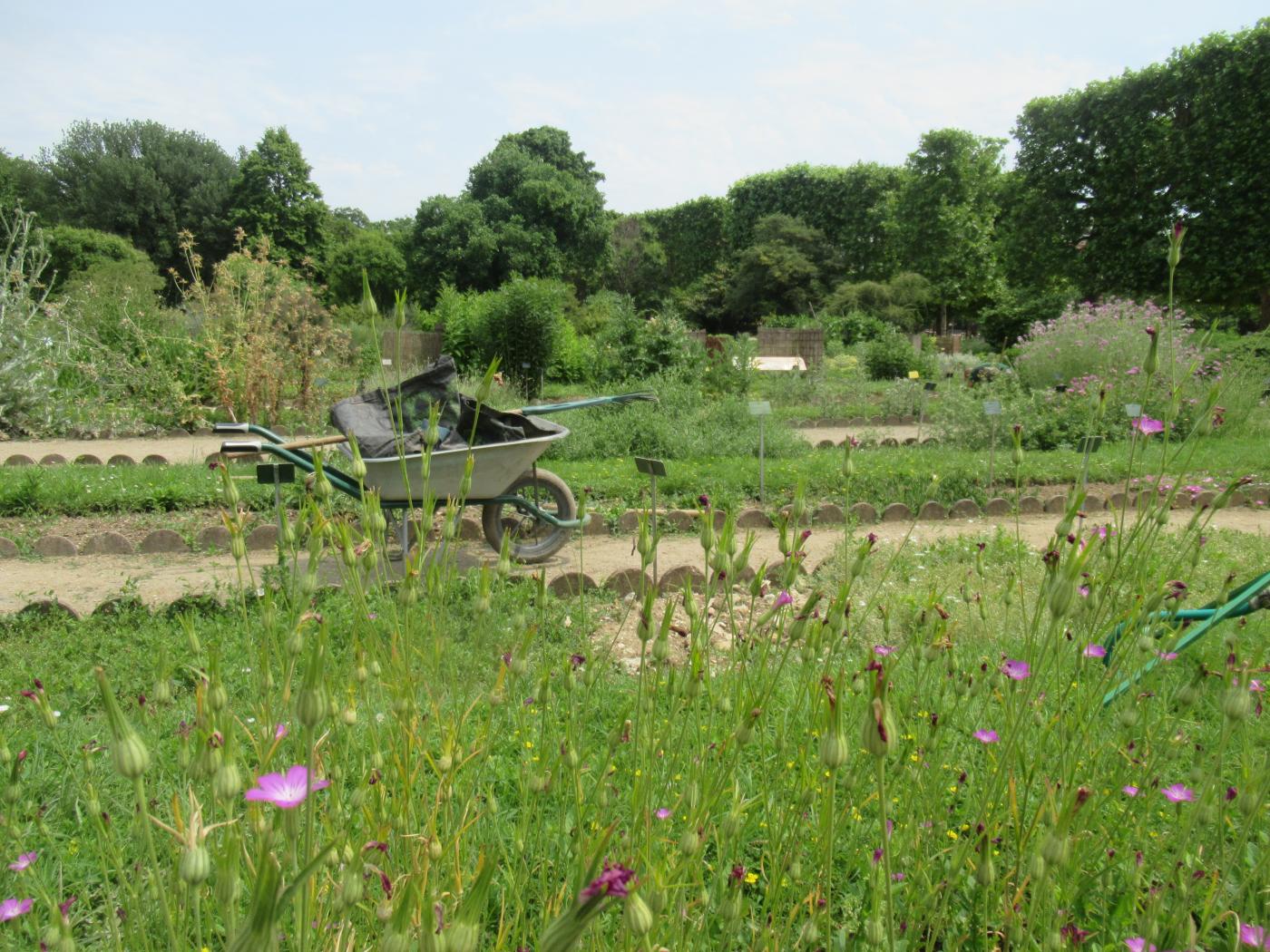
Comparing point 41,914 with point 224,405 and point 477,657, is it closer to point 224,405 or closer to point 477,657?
point 477,657

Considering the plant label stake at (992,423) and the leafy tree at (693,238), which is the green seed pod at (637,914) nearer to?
the plant label stake at (992,423)

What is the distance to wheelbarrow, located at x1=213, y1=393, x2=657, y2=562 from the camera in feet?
13.8

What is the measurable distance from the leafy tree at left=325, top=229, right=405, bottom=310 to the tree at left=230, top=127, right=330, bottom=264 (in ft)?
3.25

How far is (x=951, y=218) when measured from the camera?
28266mm

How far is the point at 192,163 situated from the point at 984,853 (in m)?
38.4

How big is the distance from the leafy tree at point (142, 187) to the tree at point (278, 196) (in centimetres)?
180

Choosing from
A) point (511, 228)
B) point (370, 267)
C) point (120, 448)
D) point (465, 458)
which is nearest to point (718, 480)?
point (465, 458)

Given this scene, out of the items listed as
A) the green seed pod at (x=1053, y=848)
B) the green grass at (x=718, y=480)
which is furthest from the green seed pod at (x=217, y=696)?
the green grass at (x=718, y=480)

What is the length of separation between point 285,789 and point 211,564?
451cm

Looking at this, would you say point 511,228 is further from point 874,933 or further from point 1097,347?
point 874,933

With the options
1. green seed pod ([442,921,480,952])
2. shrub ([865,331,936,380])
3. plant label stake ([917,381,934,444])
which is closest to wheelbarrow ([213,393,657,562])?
green seed pod ([442,921,480,952])

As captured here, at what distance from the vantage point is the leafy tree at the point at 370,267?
27.0 metres

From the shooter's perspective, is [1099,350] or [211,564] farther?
[1099,350]

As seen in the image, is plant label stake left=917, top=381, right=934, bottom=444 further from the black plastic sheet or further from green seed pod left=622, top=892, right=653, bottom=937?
green seed pod left=622, top=892, right=653, bottom=937
